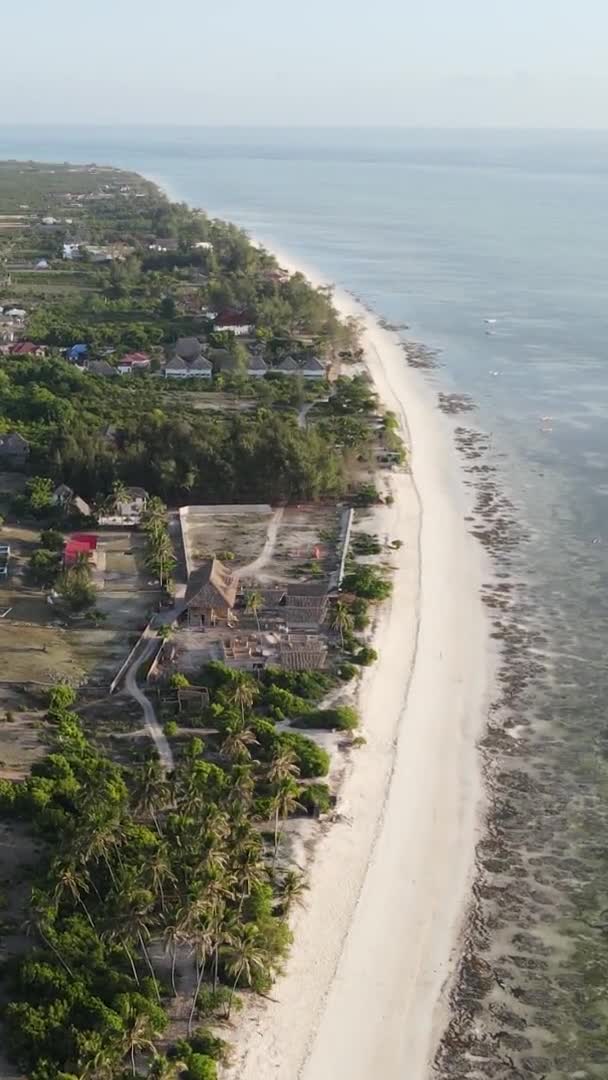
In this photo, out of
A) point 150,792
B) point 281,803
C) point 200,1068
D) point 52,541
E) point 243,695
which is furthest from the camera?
point 52,541

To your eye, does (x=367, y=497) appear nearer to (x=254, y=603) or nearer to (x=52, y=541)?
(x=254, y=603)

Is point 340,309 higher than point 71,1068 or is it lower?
higher

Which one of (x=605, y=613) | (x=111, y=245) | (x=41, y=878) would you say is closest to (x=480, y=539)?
(x=605, y=613)

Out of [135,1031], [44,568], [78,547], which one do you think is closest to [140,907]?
[135,1031]

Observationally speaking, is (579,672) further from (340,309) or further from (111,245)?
(111,245)

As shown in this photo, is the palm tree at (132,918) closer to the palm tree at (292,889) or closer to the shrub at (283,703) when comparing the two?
the palm tree at (292,889)

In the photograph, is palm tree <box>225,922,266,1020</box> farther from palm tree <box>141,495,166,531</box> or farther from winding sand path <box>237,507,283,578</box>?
palm tree <box>141,495,166,531</box>

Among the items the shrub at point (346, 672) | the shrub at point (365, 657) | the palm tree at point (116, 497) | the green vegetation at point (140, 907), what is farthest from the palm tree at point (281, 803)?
the palm tree at point (116, 497)
